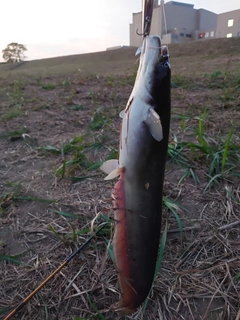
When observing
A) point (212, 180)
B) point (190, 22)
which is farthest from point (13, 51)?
point (212, 180)

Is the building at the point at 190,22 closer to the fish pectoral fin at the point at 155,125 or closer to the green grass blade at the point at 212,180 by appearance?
the green grass blade at the point at 212,180

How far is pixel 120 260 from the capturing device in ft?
2.59

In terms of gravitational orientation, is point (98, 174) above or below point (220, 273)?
above

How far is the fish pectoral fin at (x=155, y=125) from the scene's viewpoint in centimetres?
→ 70

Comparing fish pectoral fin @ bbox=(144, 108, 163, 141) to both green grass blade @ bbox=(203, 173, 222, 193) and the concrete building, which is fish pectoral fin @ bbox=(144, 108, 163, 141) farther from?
the concrete building

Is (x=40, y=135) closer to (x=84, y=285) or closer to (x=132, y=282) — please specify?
(x=84, y=285)

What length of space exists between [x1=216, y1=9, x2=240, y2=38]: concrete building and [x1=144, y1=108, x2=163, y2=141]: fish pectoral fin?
33112 millimetres

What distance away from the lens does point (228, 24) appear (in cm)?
3088

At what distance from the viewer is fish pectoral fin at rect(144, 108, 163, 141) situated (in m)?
0.70

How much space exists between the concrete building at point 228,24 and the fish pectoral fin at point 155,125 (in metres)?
33.1

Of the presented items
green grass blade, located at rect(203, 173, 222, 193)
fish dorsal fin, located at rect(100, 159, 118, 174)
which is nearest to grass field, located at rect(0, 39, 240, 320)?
green grass blade, located at rect(203, 173, 222, 193)

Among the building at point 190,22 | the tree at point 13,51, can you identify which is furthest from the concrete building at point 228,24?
the tree at point 13,51

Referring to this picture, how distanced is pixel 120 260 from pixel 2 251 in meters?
0.69

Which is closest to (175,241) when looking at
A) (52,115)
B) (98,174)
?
(98,174)
